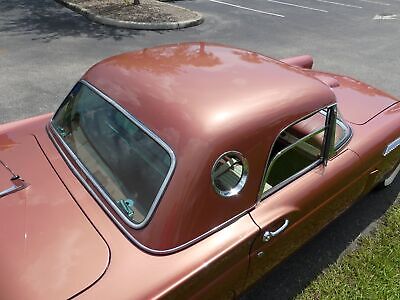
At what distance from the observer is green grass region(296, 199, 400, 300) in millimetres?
2709

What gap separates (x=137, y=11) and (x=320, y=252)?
794 cm

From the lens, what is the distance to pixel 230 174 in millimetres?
1966

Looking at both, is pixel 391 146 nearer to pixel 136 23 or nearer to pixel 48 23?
pixel 136 23

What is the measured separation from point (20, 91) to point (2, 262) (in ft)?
13.6

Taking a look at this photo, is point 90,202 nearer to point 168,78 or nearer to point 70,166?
point 70,166

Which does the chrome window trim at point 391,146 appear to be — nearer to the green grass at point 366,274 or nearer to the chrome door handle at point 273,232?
the green grass at point 366,274

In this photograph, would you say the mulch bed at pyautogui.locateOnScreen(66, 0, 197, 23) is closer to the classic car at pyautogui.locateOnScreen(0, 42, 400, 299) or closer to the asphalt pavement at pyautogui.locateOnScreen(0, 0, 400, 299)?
the asphalt pavement at pyautogui.locateOnScreen(0, 0, 400, 299)

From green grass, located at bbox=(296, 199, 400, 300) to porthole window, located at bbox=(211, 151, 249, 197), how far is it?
1.27 meters

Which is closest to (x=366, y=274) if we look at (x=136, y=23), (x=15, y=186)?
(x=15, y=186)

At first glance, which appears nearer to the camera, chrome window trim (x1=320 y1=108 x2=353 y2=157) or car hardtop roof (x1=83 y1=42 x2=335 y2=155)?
car hardtop roof (x1=83 y1=42 x2=335 y2=155)

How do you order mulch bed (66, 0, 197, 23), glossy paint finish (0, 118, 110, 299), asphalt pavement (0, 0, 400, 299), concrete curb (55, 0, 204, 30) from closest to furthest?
glossy paint finish (0, 118, 110, 299) < asphalt pavement (0, 0, 400, 299) < concrete curb (55, 0, 204, 30) < mulch bed (66, 0, 197, 23)

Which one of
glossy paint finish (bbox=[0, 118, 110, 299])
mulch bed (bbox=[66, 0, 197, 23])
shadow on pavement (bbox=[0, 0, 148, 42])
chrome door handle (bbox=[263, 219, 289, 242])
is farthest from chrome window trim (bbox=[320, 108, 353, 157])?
mulch bed (bbox=[66, 0, 197, 23])

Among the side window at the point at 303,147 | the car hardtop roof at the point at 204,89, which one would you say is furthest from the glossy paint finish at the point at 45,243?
the side window at the point at 303,147

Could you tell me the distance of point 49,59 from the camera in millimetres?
6418
